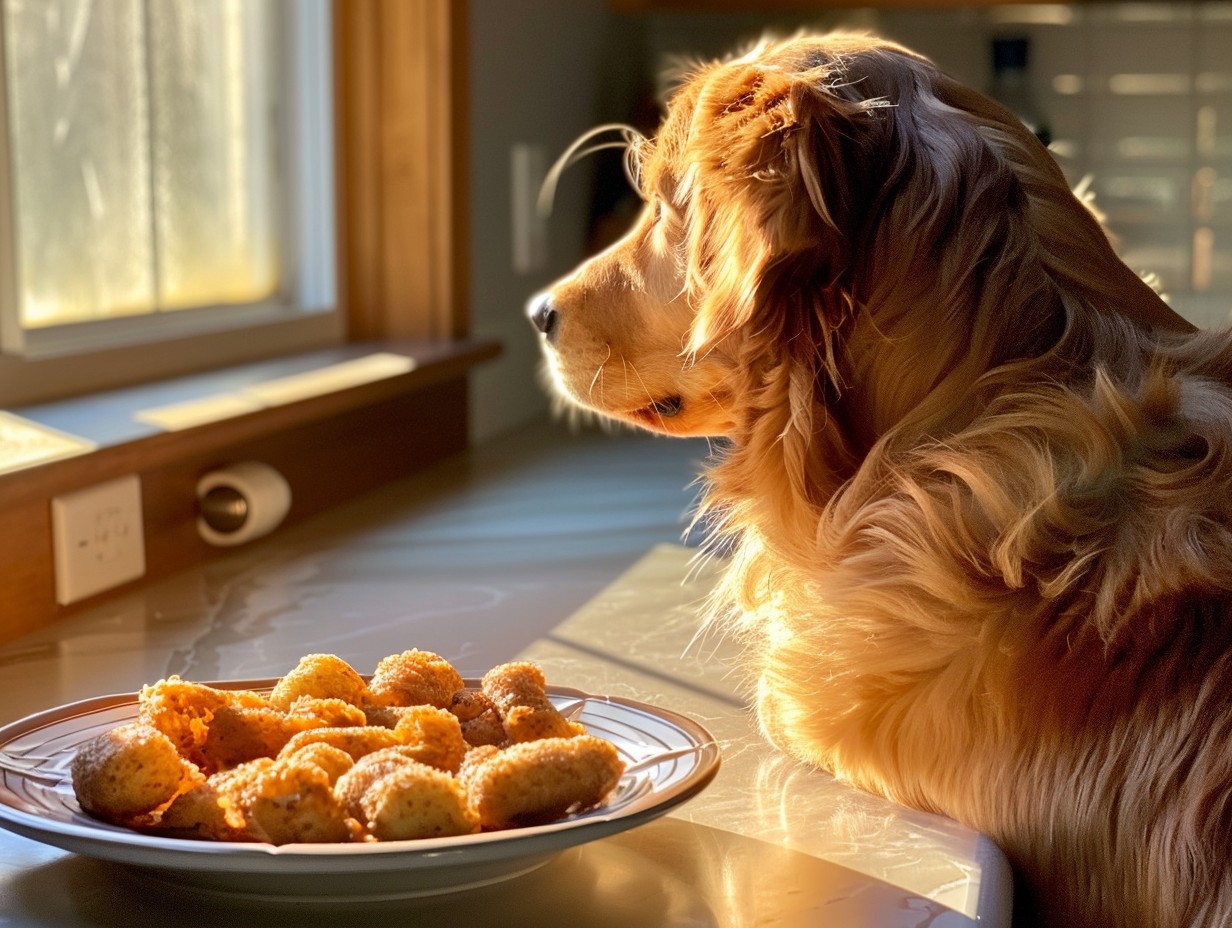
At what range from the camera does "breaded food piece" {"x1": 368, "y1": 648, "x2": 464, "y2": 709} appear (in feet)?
2.61

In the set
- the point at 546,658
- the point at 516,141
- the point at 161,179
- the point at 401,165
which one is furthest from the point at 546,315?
the point at 516,141

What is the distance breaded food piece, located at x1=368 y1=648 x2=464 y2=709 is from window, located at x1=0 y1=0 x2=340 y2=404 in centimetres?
87

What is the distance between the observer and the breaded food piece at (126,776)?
0.66 m

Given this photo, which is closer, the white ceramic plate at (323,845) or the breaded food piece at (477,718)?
the white ceramic plate at (323,845)

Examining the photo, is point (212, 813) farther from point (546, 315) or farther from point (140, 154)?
point (140, 154)

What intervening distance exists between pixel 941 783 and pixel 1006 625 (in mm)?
95

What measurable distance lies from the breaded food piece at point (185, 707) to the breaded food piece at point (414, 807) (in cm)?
13

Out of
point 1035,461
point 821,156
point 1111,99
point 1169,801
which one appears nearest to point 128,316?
point 821,156

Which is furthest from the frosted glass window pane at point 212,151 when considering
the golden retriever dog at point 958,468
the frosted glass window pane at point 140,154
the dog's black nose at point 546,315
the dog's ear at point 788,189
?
the dog's ear at point 788,189

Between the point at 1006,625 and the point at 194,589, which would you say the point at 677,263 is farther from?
the point at 194,589

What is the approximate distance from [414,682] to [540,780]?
16 centimetres

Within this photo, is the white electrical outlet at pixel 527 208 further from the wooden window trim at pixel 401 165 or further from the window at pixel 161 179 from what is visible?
the window at pixel 161 179

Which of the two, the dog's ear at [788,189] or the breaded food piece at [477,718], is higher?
the dog's ear at [788,189]

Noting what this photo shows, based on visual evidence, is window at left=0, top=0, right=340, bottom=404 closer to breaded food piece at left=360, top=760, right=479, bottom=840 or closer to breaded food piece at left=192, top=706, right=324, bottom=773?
breaded food piece at left=192, top=706, right=324, bottom=773
